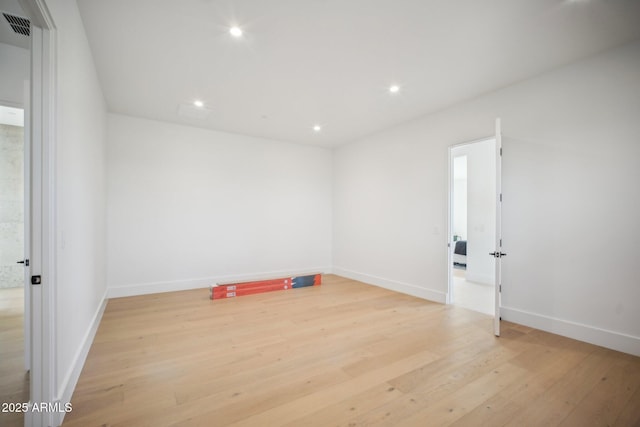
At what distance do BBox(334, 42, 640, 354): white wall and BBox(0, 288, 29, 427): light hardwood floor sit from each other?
4.62m

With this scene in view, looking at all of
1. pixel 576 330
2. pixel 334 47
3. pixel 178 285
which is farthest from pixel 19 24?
pixel 576 330

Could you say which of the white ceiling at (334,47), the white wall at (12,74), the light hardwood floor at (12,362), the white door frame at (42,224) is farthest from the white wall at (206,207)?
the white door frame at (42,224)

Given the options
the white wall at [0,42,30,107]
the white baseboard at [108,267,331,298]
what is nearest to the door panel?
the white baseboard at [108,267,331,298]

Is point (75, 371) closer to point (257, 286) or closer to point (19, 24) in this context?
point (257, 286)

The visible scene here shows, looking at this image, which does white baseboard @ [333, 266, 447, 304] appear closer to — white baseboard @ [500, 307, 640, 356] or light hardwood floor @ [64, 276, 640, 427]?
light hardwood floor @ [64, 276, 640, 427]

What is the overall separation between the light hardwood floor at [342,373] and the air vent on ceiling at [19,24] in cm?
296

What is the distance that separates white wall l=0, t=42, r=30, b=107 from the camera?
264 cm

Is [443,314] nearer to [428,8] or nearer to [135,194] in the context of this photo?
[428,8]

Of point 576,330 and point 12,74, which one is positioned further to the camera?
point 576,330

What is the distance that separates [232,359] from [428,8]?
3440mm

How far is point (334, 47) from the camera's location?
9.05 feet

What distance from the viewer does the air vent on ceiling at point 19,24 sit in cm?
227

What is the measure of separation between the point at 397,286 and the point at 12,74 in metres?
5.61

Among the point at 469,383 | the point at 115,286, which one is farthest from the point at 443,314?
the point at 115,286
